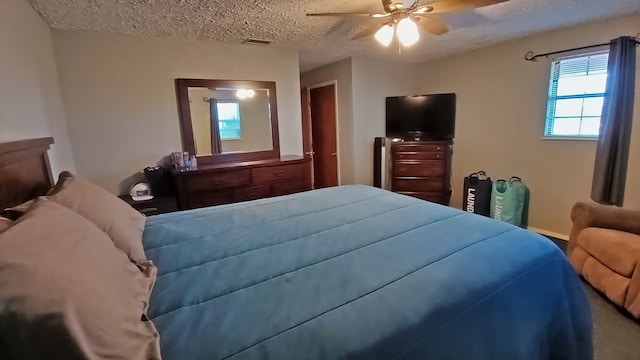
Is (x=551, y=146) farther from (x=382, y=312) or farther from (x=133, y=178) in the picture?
(x=133, y=178)

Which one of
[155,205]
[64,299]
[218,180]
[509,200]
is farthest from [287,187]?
[64,299]

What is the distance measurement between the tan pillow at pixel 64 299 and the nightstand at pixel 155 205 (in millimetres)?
2015

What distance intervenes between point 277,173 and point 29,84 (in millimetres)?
2134

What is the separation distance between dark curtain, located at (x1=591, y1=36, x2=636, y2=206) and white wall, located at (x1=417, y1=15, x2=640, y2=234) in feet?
0.33

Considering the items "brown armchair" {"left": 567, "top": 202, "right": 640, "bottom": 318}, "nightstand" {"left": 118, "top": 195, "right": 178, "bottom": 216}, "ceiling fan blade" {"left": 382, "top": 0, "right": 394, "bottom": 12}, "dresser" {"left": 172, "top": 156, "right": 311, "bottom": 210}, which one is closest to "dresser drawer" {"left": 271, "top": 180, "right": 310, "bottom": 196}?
"dresser" {"left": 172, "top": 156, "right": 311, "bottom": 210}

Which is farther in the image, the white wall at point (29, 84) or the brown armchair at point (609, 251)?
the brown armchair at point (609, 251)

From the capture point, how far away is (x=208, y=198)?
3.22 meters

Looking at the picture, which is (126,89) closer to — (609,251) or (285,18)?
(285,18)

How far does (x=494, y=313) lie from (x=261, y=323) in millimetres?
821


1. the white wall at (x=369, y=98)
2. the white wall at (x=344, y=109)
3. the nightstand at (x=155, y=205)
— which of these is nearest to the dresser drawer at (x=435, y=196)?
the white wall at (x=369, y=98)

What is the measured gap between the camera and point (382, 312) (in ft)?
3.17

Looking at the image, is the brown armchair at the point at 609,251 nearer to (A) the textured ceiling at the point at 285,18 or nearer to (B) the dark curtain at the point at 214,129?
(A) the textured ceiling at the point at 285,18

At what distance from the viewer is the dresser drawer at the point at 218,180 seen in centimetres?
311

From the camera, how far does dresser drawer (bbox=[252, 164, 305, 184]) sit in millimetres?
3443
